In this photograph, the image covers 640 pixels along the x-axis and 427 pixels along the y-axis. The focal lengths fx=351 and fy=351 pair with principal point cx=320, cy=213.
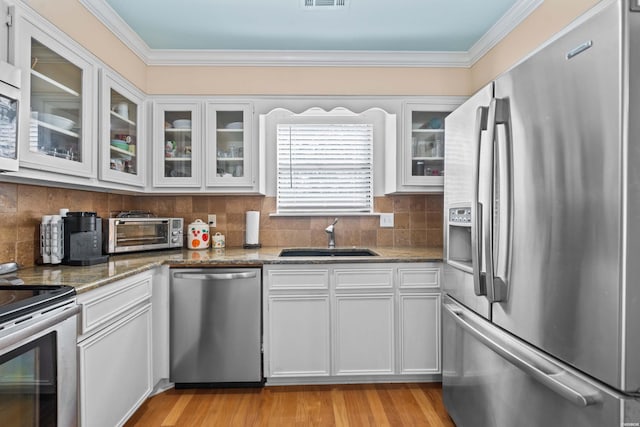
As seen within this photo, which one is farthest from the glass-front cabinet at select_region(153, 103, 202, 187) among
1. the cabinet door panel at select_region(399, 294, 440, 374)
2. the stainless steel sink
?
the cabinet door panel at select_region(399, 294, 440, 374)

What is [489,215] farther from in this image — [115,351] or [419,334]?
[115,351]

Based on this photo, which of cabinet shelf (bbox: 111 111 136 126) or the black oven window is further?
cabinet shelf (bbox: 111 111 136 126)

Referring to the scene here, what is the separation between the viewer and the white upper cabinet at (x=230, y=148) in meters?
2.69

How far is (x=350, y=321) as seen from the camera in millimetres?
2328

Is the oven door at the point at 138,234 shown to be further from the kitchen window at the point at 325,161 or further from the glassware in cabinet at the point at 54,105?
the kitchen window at the point at 325,161

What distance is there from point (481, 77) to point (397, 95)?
631 mm

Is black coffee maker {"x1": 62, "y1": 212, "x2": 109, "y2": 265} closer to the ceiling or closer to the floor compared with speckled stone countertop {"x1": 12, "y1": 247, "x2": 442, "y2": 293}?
closer to the ceiling

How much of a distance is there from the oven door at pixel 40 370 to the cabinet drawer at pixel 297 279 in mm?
1122

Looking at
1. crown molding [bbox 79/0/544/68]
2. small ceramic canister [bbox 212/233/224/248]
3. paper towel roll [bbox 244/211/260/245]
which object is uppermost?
crown molding [bbox 79/0/544/68]

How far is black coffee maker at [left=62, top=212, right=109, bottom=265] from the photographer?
6.35ft

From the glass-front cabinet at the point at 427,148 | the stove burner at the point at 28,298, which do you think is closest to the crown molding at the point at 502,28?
the glass-front cabinet at the point at 427,148

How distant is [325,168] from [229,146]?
814 millimetres

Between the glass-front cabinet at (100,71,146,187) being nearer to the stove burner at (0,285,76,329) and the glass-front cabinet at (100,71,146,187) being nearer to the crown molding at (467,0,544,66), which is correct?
the stove burner at (0,285,76,329)

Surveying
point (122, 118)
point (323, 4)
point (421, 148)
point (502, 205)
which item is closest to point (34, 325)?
point (122, 118)
